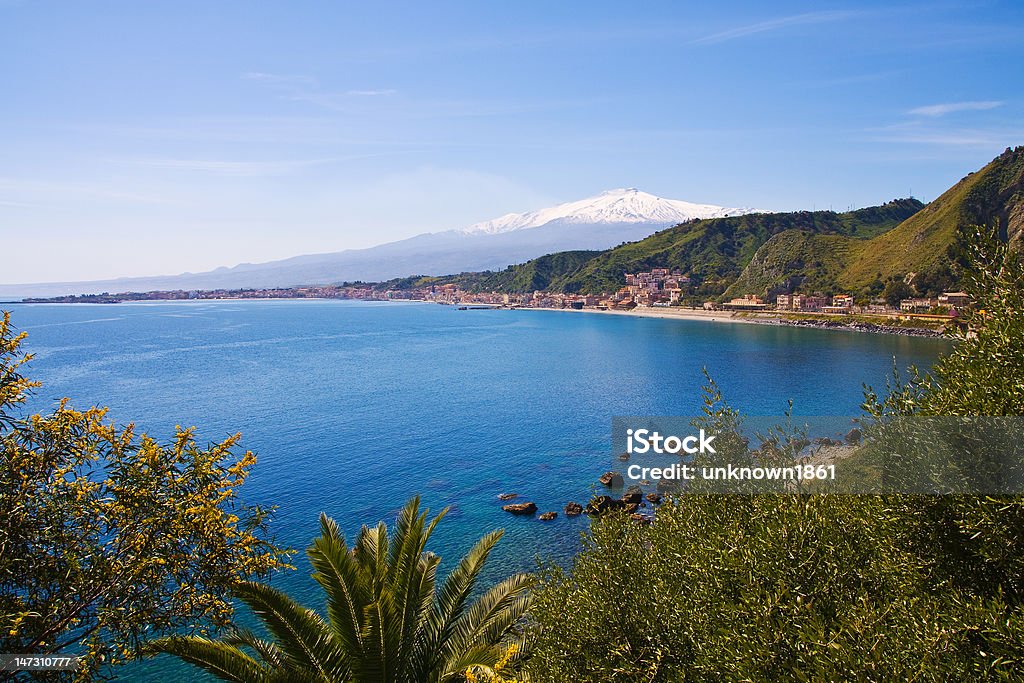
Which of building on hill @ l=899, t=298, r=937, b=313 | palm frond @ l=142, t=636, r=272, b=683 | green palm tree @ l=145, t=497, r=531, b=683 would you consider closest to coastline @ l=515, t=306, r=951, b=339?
building on hill @ l=899, t=298, r=937, b=313

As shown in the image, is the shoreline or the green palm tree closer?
the green palm tree

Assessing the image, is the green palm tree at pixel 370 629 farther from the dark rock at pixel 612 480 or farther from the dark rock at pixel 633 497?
the dark rock at pixel 612 480

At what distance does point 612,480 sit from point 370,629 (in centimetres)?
3011

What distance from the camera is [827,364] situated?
240 feet

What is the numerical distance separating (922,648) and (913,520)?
2.62 metres

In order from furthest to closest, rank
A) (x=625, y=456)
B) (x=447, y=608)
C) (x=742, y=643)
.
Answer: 1. (x=625, y=456)
2. (x=447, y=608)
3. (x=742, y=643)

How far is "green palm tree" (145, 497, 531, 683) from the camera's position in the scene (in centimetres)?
865

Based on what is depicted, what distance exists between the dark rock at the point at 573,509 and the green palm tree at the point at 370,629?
19.9 m

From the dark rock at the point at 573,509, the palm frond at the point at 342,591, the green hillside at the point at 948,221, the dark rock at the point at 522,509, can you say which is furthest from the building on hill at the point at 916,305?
the palm frond at the point at 342,591

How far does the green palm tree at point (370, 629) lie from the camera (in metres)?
8.65

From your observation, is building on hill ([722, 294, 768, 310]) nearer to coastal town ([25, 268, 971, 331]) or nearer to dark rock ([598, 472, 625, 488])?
coastal town ([25, 268, 971, 331])

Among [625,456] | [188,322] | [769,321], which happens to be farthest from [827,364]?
[188,322]

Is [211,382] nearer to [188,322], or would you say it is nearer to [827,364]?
[827,364]

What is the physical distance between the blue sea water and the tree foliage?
367 inches
